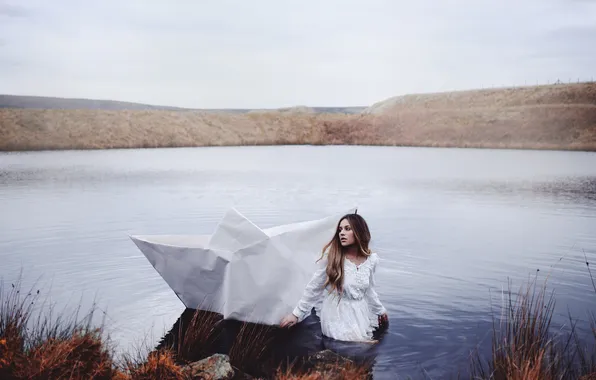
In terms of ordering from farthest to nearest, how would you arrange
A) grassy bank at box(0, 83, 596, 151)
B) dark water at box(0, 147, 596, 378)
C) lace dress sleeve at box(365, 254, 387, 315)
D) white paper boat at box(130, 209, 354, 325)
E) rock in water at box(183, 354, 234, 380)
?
grassy bank at box(0, 83, 596, 151) < dark water at box(0, 147, 596, 378) < white paper boat at box(130, 209, 354, 325) < lace dress sleeve at box(365, 254, 387, 315) < rock in water at box(183, 354, 234, 380)

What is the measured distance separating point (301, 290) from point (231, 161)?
2645 cm

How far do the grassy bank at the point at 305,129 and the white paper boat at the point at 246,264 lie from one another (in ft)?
135

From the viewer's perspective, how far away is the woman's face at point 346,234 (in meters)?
5.41

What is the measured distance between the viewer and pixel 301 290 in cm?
620

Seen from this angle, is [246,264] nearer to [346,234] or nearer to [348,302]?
[348,302]

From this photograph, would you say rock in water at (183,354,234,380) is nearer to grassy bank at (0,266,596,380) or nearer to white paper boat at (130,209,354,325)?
grassy bank at (0,266,596,380)

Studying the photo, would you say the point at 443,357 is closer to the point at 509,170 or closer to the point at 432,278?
the point at 432,278

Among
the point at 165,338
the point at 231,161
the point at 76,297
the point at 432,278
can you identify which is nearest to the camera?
the point at 165,338

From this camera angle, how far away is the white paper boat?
6.09 m

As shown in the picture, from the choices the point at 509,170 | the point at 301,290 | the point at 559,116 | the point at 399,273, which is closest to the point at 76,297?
the point at 301,290

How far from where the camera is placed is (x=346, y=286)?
5.60 m

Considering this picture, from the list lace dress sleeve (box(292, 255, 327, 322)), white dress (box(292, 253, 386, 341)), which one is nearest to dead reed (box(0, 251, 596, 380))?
lace dress sleeve (box(292, 255, 327, 322))

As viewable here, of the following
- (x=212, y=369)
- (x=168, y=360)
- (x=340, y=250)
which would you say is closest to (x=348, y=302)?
(x=340, y=250)

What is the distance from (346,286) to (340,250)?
11.7 inches
